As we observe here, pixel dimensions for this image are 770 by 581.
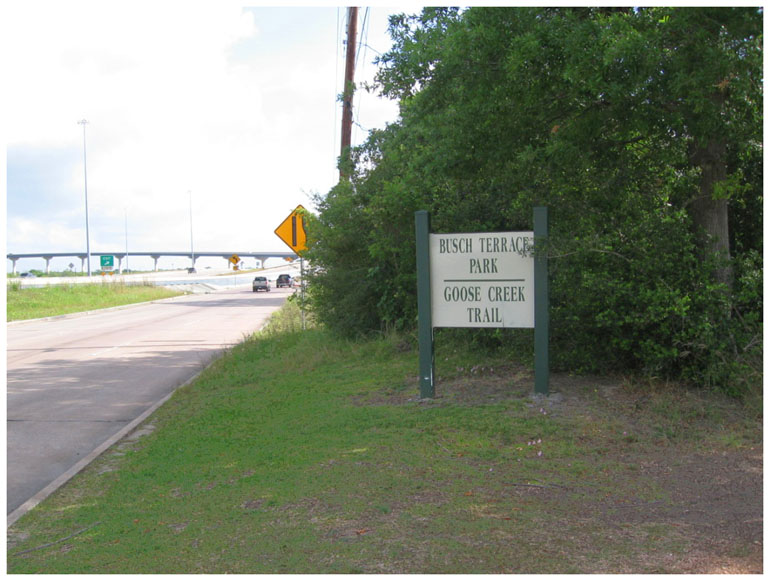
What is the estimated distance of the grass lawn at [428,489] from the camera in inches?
165

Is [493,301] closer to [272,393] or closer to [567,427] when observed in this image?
[567,427]

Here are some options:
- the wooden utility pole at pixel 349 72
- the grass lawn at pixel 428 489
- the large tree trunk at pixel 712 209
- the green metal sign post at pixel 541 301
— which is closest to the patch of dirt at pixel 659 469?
the grass lawn at pixel 428 489

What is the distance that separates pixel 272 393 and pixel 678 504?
6.08m

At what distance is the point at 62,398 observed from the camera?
1154 cm

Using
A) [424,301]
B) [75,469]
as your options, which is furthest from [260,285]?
[75,469]

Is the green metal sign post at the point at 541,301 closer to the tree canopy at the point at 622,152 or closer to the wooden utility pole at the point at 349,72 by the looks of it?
the tree canopy at the point at 622,152

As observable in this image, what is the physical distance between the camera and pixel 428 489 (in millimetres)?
5359

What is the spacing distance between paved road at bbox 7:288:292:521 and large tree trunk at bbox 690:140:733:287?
6.99 metres

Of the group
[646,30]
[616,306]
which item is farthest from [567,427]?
[646,30]

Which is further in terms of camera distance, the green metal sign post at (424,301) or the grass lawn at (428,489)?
the green metal sign post at (424,301)

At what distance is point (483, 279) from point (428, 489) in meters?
3.67

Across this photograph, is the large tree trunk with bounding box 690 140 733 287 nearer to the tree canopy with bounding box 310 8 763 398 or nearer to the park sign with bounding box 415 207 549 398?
the tree canopy with bounding box 310 8 763 398

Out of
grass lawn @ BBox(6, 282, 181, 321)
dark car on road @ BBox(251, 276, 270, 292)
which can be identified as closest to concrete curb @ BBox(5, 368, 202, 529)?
grass lawn @ BBox(6, 282, 181, 321)

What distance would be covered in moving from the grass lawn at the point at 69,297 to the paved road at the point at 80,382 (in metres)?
9.94
